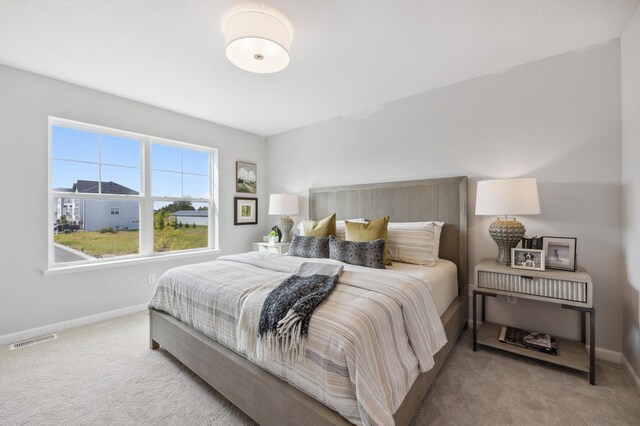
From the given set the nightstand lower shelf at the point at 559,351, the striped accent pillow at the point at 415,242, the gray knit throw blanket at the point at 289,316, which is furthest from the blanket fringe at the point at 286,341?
the nightstand lower shelf at the point at 559,351

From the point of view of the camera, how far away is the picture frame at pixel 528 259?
2.08m

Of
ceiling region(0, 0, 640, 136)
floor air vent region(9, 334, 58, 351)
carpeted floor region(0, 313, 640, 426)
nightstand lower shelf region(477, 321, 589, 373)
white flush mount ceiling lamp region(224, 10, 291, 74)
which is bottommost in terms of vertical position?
carpeted floor region(0, 313, 640, 426)

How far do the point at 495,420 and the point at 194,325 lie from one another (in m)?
1.96

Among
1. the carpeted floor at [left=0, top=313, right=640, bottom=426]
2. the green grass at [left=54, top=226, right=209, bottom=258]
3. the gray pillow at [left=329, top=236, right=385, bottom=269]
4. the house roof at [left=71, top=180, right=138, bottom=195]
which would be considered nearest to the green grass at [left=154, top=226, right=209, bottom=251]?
the green grass at [left=54, top=226, right=209, bottom=258]

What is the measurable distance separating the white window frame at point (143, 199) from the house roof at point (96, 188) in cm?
4

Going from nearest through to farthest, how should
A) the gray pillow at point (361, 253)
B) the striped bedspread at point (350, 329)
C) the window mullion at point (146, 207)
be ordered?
the striped bedspread at point (350, 329) → the gray pillow at point (361, 253) → the window mullion at point (146, 207)

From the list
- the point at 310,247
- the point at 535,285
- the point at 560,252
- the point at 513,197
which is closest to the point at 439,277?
the point at 535,285

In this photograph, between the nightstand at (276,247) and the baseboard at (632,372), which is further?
the nightstand at (276,247)

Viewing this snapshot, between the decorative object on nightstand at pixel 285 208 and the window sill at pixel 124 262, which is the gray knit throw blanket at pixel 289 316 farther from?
the window sill at pixel 124 262

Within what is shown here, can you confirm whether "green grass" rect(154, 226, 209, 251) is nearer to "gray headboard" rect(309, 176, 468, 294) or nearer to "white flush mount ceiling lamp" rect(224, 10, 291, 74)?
"gray headboard" rect(309, 176, 468, 294)

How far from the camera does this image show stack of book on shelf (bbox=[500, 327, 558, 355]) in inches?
80.8

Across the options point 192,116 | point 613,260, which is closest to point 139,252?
point 192,116

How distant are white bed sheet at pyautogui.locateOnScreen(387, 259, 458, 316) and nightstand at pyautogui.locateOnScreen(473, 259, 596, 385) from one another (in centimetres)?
22

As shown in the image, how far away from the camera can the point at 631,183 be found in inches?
74.5
